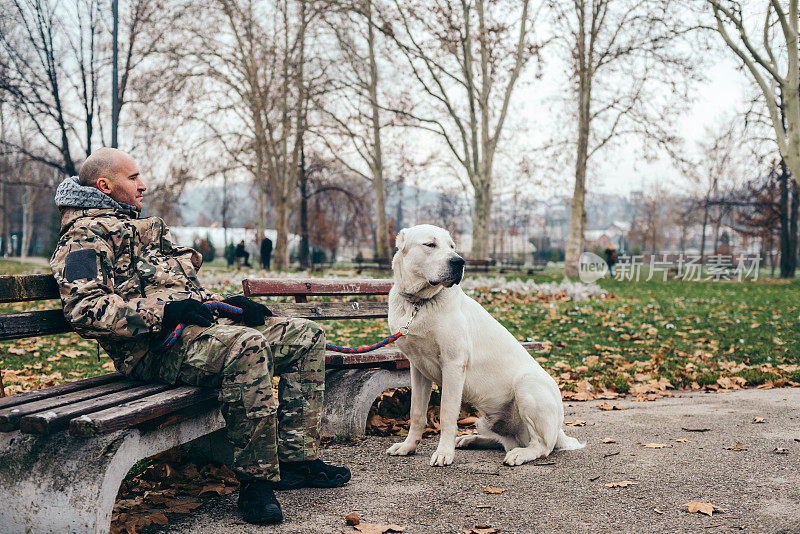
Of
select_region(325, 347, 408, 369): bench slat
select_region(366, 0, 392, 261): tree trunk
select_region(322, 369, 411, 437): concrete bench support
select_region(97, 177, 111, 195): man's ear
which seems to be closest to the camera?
select_region(97, 177, 111, 195): man's ear

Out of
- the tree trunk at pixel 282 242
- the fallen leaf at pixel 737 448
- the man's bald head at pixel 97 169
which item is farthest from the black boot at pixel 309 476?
the tree trunk at pixel 282 242

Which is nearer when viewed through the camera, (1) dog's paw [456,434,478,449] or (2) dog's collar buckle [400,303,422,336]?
(2) dog's collar buckle [400,303,422,336]

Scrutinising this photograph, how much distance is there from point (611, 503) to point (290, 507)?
5.19 feet

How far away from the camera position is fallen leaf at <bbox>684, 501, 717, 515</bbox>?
3.01 metres

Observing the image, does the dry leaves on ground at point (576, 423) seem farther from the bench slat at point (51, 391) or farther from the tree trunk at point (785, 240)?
the tree trunk at point (785, 240)

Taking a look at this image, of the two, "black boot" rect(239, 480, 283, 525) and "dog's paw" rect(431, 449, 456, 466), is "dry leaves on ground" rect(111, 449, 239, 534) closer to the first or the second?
"black boot" rect(239, 480, 283, 525)

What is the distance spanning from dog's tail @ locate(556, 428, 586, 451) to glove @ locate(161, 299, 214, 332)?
2.37m

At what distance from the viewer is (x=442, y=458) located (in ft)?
12.7

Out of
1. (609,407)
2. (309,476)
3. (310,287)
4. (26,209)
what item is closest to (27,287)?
(309,476)

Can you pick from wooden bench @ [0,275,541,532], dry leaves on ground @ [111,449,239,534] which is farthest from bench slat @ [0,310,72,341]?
dry leaves on ground @ [111,449,239,534]

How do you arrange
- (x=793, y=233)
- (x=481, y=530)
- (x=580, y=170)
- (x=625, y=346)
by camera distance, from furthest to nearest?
(x=793, y=233), (x=580, y=170), (x=625, y=346), (x=481, y=530)

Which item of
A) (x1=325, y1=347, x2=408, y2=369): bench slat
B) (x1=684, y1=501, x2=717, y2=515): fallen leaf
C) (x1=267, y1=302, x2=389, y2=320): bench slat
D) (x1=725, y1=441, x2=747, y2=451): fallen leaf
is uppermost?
(x1=267, y1=302, x2=389, y2=320): bench slat

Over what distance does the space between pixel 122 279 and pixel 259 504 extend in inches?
49.1

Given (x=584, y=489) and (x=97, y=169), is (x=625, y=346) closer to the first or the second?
(x=584, y=489)
